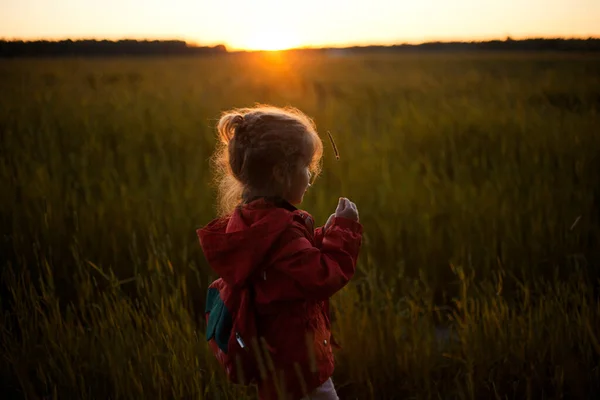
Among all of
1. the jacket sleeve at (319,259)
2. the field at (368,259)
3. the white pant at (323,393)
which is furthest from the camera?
the field at (368,259)

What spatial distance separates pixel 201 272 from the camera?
106 inches

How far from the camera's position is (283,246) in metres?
1.32

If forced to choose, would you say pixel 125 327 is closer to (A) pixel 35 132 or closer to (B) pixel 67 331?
(B) pixel 67 331

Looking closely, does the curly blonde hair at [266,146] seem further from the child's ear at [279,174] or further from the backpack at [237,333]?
the backpack at [237,333]

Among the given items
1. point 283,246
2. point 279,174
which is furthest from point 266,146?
point 283,246

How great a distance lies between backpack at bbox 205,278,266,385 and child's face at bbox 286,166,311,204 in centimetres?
21

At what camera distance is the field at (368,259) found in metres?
1.91

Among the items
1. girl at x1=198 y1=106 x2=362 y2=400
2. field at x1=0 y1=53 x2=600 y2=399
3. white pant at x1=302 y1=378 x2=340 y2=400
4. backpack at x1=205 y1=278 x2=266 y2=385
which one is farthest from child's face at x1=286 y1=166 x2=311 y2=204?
field at x1=0 y1=53 x2=600 y2=399

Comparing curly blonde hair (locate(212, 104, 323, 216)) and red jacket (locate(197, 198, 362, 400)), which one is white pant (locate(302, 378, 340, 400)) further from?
curly blonde hair (locate(212, 104, 323, 216))

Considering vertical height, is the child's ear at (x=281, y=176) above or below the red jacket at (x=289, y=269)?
above

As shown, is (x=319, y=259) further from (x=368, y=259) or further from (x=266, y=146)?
(x=368, y=259)

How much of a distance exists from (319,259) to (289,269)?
0.21 feet

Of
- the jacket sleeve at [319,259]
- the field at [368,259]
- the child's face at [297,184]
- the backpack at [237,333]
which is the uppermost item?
the child's face at [297,184]

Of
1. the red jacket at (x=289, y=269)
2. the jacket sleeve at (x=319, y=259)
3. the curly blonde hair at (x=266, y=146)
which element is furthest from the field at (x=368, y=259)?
the curly blonde hair at (x=266, y=146)
